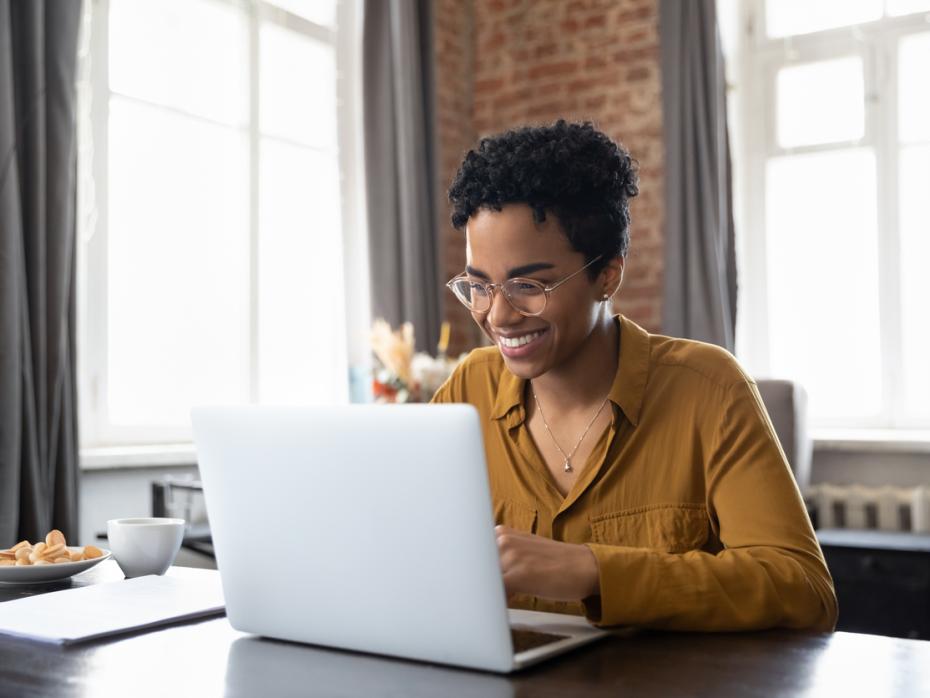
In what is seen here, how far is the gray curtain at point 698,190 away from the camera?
3984 mm

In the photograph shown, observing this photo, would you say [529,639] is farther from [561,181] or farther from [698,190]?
[698,190]

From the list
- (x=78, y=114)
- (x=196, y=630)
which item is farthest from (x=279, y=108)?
(x=196, y=630)

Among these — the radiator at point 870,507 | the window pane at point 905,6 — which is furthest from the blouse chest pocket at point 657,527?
the window pane at point 905,6

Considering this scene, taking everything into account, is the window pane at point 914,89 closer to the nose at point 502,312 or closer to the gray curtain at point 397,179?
the gray curtain at point 397,179

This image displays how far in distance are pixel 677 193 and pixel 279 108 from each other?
154 centimetres

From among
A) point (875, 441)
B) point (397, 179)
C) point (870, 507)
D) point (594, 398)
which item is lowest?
point (870, 507)


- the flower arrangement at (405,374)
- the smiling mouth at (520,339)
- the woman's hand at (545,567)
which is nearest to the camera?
the woman's hand at (545,567)

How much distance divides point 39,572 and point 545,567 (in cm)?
73

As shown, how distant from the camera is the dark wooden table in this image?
34.4 inches

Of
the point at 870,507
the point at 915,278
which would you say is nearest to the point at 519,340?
the point at 870,507

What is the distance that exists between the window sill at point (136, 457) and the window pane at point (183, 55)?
113cm

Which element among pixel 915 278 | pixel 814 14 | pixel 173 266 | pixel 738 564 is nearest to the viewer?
pixel 738 564

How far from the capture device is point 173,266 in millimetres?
3494

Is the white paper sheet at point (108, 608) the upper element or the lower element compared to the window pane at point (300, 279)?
lower
